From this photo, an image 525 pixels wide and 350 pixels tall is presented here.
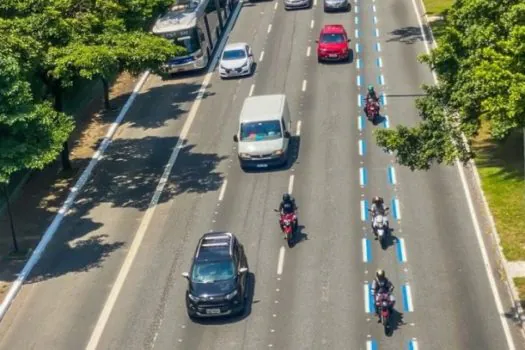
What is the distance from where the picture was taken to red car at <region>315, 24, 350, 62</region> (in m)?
58.5

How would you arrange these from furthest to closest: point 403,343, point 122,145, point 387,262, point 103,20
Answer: point 122,145
point 103,20
point 387,262
point 403,343

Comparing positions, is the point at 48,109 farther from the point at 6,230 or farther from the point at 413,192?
the point at 413,192

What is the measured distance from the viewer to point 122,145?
161 ft

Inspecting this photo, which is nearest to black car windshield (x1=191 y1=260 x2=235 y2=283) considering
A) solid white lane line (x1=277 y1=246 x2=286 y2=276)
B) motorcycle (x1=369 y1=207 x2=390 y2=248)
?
solid white lane line (x1=277 y1=246 x2=286 y2=276)

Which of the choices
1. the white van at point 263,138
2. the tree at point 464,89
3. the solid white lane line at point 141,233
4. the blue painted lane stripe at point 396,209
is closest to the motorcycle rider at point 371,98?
the white van at point 263,138

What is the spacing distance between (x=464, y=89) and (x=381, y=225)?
6.46m

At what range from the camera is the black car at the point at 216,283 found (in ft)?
100

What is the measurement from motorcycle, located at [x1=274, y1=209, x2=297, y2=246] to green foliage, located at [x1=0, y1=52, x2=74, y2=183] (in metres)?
9.02

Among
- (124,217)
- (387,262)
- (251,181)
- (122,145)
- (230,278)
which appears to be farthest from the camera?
(122,145)

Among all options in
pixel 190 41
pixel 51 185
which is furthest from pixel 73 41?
pixel 190 41

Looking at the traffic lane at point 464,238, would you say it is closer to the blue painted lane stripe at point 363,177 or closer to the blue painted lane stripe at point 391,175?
the blue painted lane stripe at point 391,175

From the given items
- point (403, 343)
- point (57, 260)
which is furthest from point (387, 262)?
point (57, 260)

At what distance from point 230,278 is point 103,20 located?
19883 millimetres

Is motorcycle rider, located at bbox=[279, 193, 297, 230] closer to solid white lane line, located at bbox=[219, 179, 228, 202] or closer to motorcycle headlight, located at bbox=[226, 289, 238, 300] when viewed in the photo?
solid white lane line, located at bbox=[219, 179, 228, 202]
